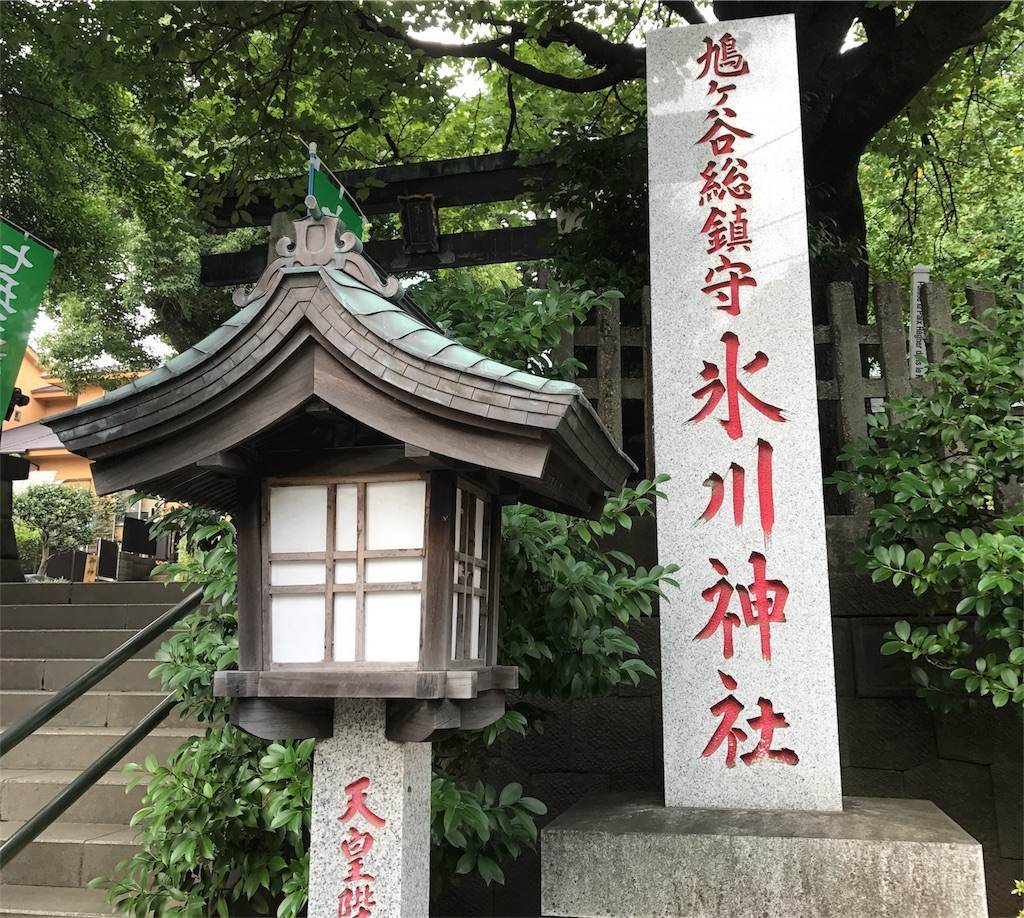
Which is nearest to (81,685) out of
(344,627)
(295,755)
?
(295,755)

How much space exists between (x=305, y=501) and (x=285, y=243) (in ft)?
2.59

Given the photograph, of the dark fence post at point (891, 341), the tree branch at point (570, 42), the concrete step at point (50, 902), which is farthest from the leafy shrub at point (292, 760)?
the tree branch at point (570, 42)

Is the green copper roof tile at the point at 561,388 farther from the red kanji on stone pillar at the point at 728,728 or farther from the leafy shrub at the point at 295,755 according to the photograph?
the red kanji on stone pillar at the point at 728,728

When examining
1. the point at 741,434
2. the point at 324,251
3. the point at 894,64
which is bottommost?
the point at 741,434

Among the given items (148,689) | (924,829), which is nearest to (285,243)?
(924,829)

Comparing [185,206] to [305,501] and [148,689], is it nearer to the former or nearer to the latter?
[148,689]

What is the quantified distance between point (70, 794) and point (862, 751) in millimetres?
4251

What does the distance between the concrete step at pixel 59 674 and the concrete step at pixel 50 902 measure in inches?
68.0

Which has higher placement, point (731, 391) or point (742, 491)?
point (731, 391)

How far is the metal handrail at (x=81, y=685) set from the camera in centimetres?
346

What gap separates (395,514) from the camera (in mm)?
2592

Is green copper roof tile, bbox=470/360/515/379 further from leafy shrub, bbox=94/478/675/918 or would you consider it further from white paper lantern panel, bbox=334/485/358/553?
leafy shrub, bbox=94/478/675/918

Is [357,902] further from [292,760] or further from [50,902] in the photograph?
[50,902]

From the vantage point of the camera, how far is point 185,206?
31.2ft
